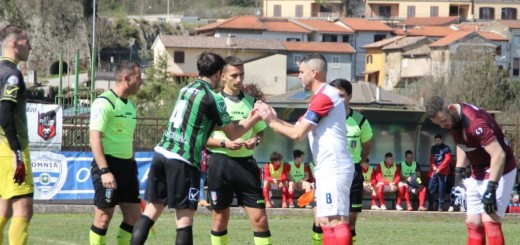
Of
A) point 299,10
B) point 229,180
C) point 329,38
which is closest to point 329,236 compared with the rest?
point 229,180

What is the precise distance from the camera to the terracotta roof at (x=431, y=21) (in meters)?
141

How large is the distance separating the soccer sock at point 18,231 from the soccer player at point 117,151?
119 centimetres

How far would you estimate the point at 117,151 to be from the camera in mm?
11602

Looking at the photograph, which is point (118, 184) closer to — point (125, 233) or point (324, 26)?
point (125, 233)

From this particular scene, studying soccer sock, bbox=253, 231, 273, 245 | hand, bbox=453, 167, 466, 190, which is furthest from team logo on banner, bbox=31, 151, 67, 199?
hand, bbox=453, 167, 466, 190

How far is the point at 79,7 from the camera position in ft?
364

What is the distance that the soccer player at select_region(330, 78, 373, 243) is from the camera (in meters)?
13.0

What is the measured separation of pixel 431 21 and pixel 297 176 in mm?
119732

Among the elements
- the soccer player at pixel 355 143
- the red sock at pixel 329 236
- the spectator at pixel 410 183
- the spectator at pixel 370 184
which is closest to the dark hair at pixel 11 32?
the red sock at pixel 329 236

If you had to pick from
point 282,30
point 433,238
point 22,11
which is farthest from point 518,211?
point 282,30

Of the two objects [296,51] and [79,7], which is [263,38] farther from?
[79,7]

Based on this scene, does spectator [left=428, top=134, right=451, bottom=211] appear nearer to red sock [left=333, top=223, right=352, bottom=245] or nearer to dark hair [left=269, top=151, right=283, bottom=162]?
dark hair [left=269, top=151, right=283, bottom=162]

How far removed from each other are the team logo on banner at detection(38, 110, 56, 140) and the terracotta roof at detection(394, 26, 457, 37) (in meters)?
107

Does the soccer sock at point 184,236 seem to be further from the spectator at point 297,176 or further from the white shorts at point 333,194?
the spectator at point 297,176
